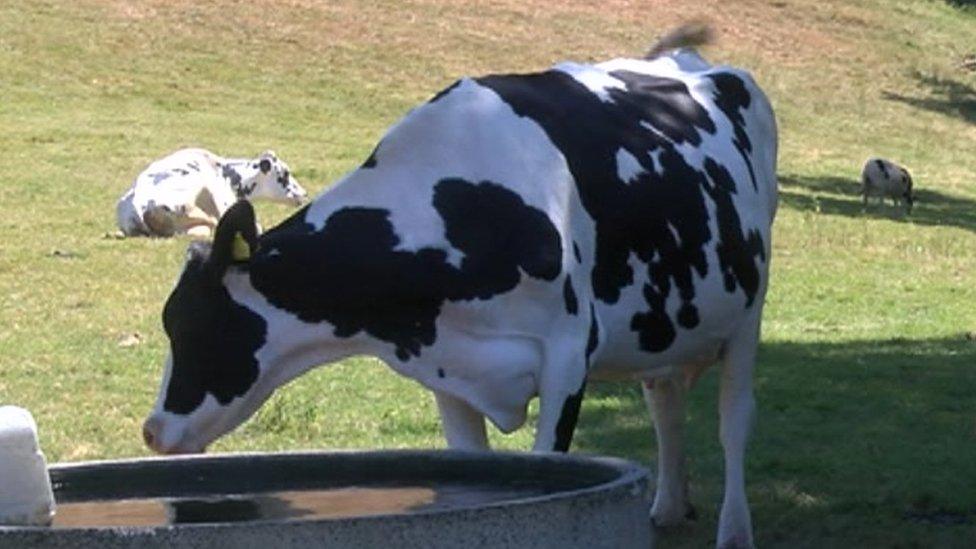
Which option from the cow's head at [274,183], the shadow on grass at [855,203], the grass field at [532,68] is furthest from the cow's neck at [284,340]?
the shadow on grass at [855,203]

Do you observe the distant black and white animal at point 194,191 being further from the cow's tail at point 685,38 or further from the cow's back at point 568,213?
the cow's back at point 568,213

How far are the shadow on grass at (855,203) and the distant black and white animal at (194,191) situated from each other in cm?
695

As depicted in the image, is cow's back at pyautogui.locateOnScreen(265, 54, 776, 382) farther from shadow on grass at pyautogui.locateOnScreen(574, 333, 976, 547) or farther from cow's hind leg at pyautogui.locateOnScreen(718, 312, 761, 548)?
shadow on grass at pyautogui.locateOnScreen(574, 333, 976, 547)

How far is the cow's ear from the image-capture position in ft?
25.7

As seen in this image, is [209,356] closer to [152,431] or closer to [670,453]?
[152,431]

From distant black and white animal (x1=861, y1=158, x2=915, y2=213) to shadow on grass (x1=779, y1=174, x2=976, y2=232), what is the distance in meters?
0.15

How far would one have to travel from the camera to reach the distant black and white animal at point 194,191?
21828mm

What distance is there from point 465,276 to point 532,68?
33621 mm

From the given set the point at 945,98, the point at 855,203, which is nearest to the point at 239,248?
the point at 855,203

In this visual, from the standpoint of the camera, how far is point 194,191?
22969 mm

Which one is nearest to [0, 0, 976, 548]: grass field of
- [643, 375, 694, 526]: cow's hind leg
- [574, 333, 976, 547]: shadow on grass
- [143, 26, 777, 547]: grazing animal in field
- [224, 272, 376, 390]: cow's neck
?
[574, 333, 976, 547]: shadow on grass

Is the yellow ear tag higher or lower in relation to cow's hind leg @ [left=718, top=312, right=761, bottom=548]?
higher

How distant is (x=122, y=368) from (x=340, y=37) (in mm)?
29160

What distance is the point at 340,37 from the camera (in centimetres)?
4256
